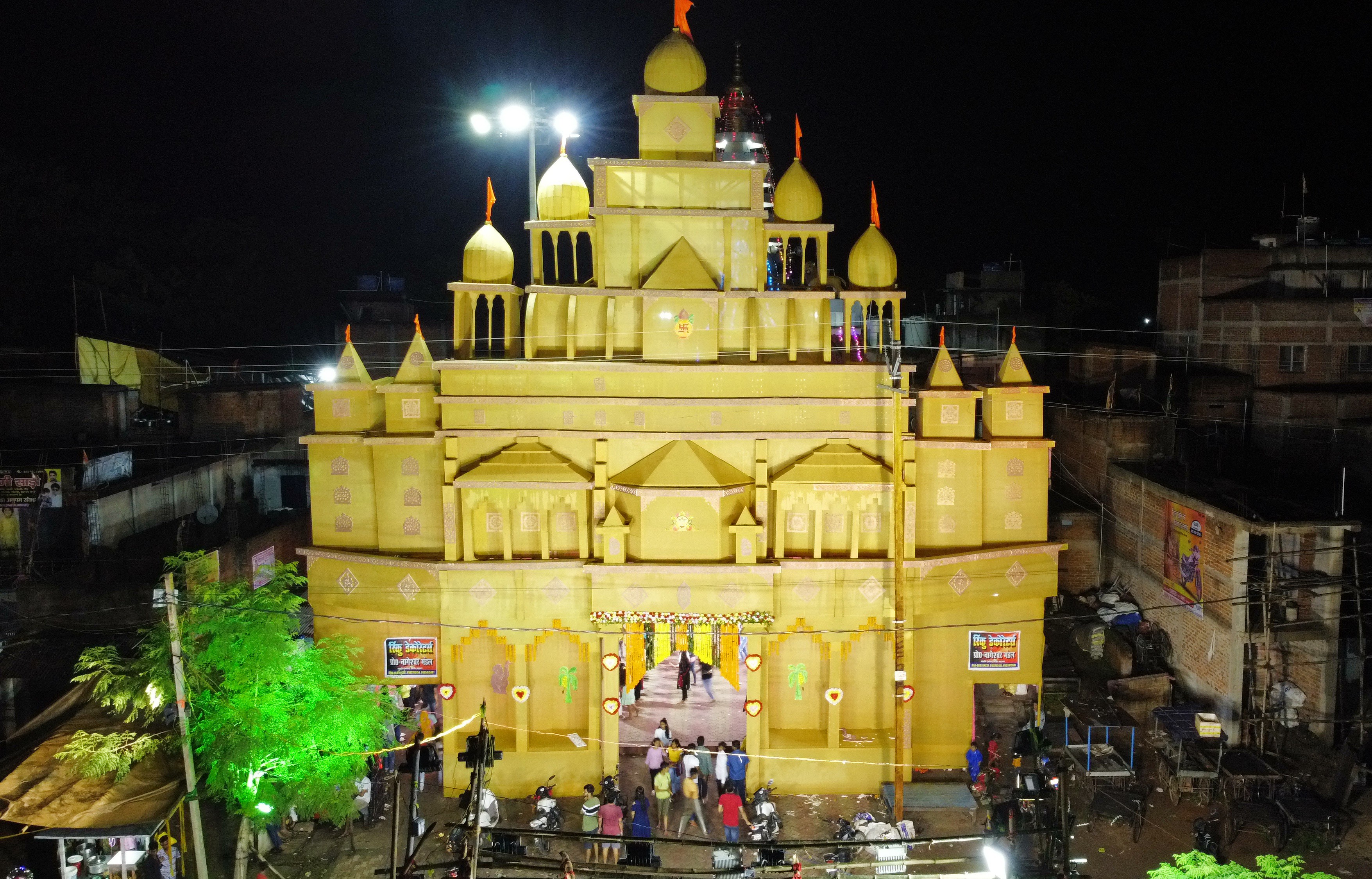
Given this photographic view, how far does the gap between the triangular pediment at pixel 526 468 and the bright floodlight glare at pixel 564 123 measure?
20.9ft

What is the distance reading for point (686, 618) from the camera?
64.1 ft

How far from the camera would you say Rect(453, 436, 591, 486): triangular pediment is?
64.5 feet

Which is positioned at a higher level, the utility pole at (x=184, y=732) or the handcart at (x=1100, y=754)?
the utility pole at (x=184, y=732)

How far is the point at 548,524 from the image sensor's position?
2008cm

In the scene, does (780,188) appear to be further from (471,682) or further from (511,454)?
(471,682)

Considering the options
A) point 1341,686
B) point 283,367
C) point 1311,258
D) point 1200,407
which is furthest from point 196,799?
point 1311,258

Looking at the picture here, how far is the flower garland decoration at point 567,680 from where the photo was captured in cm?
2044

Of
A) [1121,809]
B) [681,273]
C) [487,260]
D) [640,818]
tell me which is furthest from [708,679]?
[487,260]

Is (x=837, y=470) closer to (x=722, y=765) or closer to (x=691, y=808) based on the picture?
(x=722, y=765)

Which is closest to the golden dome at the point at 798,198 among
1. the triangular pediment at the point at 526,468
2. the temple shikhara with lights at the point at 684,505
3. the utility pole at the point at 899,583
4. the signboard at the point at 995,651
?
Result: the temple shikhara with lights at the point at 684,505

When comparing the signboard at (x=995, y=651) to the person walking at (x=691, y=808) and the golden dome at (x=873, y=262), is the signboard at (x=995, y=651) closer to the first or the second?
the person walking at (x=691, y=808)

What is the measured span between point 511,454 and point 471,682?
15.7 ft

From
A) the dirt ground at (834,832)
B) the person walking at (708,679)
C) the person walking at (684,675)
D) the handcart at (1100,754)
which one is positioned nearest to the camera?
the dirt ground at (834,832)

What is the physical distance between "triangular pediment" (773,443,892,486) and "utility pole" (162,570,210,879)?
35.5ft
